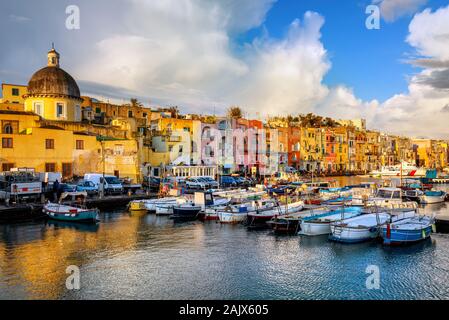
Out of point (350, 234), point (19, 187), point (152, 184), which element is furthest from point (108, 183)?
point (350, 234)

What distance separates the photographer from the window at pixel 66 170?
1870 inches

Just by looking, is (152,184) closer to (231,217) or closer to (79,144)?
(79,144)

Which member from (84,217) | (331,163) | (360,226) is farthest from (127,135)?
(331,163)

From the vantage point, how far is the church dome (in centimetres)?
5414

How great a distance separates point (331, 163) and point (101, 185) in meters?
70.2

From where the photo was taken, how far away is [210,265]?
65.9 feet

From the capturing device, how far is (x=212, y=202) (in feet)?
120

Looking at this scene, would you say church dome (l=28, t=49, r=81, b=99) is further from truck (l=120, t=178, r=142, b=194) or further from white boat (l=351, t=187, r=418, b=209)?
white boat (l=351, t=187, r=418, b=209)

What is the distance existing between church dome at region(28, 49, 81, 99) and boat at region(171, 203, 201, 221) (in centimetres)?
2964

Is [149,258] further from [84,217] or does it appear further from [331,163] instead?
[331,163]

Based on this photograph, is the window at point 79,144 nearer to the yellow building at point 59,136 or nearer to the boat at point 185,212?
the yellow building at point 59,136

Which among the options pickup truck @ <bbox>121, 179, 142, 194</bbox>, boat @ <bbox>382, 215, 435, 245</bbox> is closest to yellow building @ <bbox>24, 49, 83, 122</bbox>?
pickup truck @ <bbox>121, 179, 142, 194</bbox>

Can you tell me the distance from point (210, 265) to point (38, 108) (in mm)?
42954
